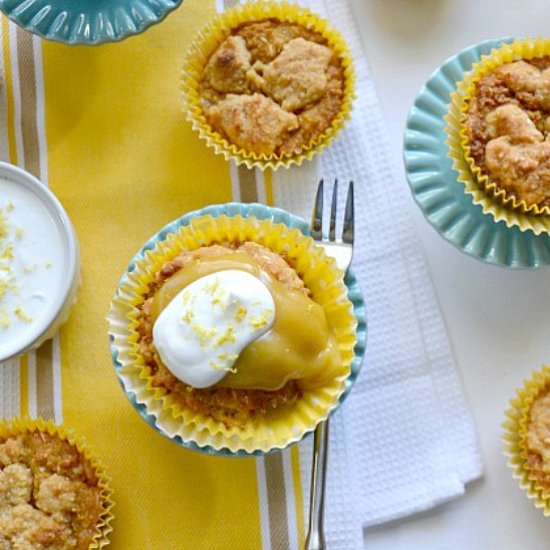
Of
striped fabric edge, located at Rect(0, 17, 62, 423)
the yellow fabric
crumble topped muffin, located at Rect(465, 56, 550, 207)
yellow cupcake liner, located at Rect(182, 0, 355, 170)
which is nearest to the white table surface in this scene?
yellow cupcake liner, located at Rect(182, 0, 355, 170)

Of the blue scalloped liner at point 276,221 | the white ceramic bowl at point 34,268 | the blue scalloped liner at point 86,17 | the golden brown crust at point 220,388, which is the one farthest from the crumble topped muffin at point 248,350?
the blue scalloped liner at point 86,17

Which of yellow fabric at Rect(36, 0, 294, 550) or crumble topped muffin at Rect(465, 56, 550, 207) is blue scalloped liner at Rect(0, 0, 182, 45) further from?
crumble topped muffin at Rect(465, 56, 550, 207)

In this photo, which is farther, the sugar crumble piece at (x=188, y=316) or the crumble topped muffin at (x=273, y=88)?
the crumble topped muffin at (x=273, y=88)

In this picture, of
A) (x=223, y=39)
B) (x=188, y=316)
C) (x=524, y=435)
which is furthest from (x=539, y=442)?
(x=223, y=39)

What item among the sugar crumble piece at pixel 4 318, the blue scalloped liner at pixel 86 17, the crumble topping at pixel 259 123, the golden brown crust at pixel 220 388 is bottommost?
the golden brown crust at pixel 220 388

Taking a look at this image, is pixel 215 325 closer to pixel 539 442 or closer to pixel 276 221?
pixel 276 221

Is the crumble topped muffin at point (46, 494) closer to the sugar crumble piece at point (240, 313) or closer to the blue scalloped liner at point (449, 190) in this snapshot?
the sugar crumble piece at point (240, 313)
